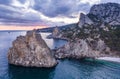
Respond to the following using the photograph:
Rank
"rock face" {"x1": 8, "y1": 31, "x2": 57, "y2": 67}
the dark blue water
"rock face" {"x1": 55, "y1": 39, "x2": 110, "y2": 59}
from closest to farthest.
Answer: the dark blue water < "rock face" {"x1": 8, "y1": 31, "x2": 57, "y2": 67} < "rock face" {"x1": 55, "y1": 39, "x2": 110, "y2": 59}

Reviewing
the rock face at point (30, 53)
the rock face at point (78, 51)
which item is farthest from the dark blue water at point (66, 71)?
the rock face at point (78, 51)

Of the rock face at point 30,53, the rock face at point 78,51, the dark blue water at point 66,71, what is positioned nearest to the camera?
the dark blue water at point 66,71

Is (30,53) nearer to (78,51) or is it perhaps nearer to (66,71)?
(66,71)

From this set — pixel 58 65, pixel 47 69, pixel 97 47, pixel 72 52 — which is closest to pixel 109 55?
pixel 97 47

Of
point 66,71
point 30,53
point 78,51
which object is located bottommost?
point 66,71

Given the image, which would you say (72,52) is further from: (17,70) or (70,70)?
(17,70)

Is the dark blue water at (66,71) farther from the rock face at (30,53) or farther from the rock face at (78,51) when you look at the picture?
the rock face at (78,51)

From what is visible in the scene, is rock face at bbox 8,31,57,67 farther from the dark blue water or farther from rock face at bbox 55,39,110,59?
rock face at bbox 55,39,110,59

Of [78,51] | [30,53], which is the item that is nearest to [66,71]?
[30,53]

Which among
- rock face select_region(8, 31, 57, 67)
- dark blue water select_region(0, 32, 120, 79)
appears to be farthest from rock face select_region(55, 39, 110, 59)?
rock face select_region(8, 31, 57, 67)
